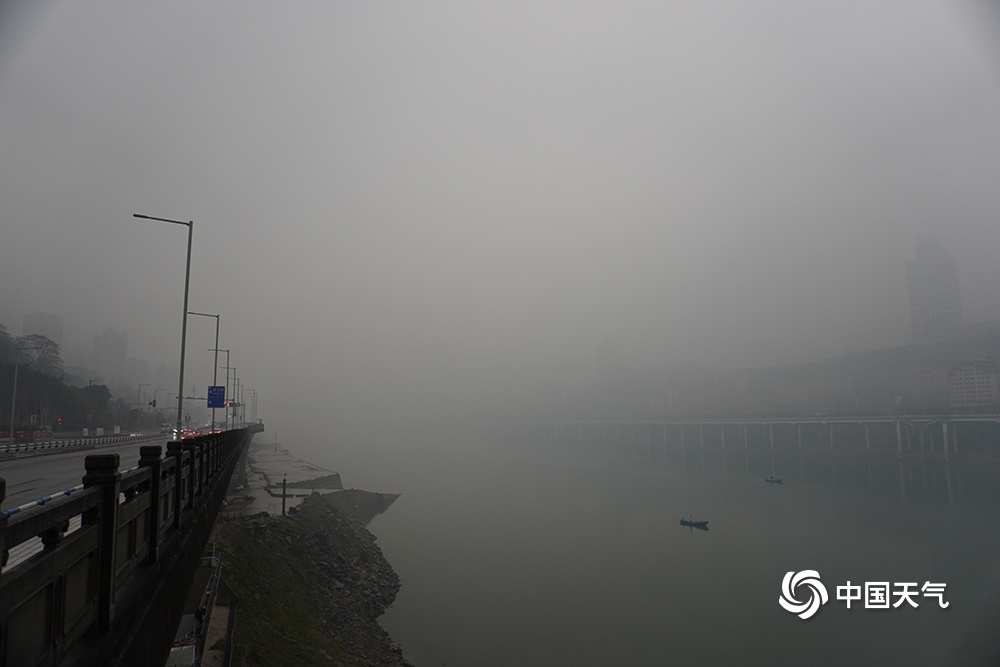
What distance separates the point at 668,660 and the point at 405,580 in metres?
15.6

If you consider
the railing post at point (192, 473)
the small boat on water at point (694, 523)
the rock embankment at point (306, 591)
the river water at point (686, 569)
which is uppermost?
the railing post at point (192, 473)

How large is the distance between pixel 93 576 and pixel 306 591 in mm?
22573

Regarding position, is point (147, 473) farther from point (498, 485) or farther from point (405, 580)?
point (498, 485)

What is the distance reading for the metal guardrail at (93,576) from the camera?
282 centimetres

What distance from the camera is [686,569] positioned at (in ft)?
114

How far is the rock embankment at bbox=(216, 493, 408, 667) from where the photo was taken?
1708cm

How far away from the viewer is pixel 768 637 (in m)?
25.7

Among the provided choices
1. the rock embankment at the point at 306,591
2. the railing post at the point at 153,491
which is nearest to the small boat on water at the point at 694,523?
the rock embankment at the point at 306,591

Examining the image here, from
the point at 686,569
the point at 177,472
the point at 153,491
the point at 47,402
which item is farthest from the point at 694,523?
the point at 47,402

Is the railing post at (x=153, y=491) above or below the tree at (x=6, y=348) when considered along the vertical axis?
below

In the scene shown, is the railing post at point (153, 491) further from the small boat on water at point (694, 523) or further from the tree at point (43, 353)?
the tree at point (43, 353)

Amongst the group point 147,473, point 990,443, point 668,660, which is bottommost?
point 668,660

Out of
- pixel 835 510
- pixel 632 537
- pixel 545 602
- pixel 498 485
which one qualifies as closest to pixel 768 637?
pixel 545 602

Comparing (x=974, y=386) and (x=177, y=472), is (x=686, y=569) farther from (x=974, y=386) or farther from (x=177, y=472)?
(x=974, y=386)
